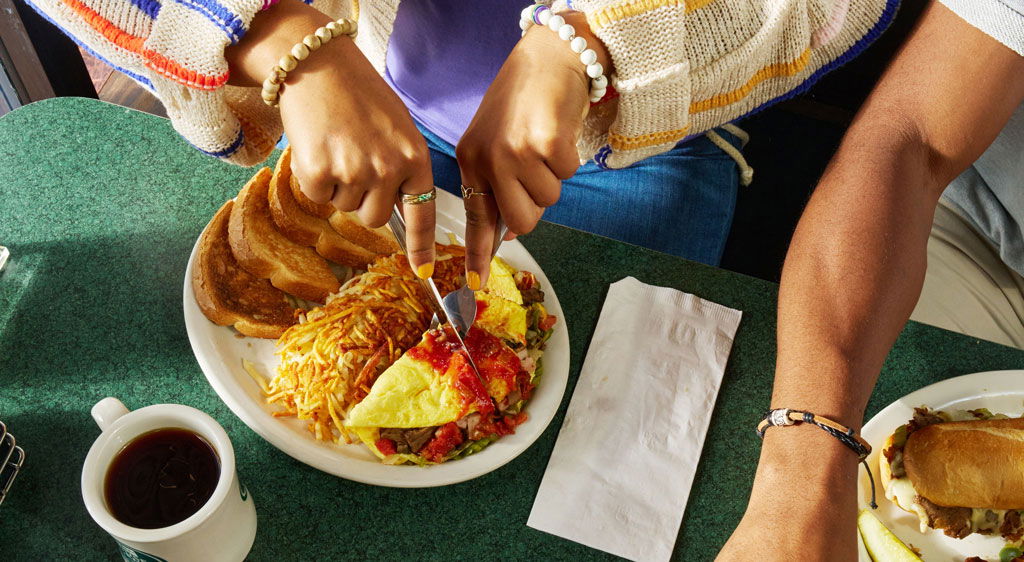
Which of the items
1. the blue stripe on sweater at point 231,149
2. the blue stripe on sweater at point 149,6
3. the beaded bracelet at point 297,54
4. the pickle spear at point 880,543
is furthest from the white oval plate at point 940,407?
the blue stripe on sweater at point 149,6

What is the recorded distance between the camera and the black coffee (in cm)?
96

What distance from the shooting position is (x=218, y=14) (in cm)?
96

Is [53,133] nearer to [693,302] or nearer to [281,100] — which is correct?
[281,100]

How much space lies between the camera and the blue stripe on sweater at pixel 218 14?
0.96m

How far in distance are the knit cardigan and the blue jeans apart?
311mm

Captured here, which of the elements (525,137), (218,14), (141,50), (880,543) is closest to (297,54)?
(218,14)

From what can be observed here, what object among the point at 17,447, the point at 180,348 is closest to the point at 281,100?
the point at 180,348

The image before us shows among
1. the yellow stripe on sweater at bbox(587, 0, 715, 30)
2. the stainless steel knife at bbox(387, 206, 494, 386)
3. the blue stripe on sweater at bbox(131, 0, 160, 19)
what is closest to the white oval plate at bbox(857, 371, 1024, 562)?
the stainless steel knife at bbox(387, 206, 494, 386)

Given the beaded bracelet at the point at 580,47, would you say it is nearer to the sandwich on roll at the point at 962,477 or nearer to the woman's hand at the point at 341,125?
the woman's hand at the point at 341,125

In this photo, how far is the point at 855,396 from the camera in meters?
1.16

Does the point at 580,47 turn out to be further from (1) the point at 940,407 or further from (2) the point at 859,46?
(1) the point at 940,407

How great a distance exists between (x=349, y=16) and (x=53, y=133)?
72 cm

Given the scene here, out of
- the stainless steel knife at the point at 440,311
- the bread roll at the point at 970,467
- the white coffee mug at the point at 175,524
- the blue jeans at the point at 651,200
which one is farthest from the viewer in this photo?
the blue jeans at the point at 651,200

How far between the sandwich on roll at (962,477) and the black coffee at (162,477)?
39.9 inches
